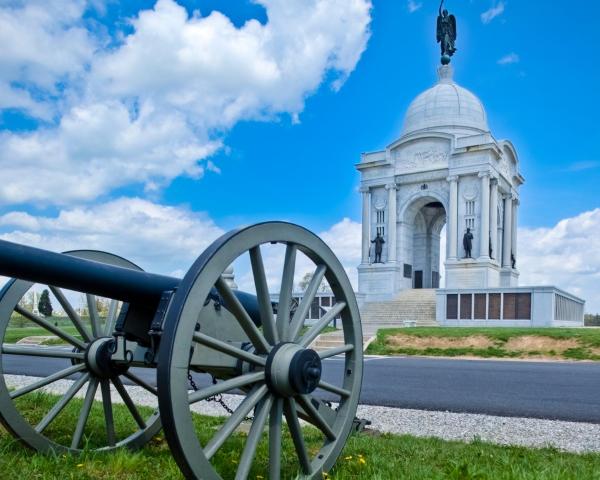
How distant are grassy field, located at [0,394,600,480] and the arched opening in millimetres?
35472

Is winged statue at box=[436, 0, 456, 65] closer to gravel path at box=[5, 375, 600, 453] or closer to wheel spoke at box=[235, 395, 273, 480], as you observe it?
gravel path at box=[5, 375, 600, 453]

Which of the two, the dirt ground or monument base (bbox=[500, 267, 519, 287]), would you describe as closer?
the dirt ground

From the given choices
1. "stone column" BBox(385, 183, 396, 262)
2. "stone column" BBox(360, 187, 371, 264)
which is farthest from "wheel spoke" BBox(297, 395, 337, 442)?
"stone column" BBox(360, 187, 371, 264)

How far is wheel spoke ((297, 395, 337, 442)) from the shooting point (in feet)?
12.8

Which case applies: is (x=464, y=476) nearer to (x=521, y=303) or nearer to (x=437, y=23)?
(x=521, y=303)

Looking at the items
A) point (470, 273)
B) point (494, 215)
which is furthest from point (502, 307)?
point (494, 215)

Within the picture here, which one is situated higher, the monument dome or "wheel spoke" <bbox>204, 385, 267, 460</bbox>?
the monument dome

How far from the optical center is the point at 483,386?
37.2 feet

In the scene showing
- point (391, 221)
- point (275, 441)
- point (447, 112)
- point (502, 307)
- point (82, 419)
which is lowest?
point (82, 419)

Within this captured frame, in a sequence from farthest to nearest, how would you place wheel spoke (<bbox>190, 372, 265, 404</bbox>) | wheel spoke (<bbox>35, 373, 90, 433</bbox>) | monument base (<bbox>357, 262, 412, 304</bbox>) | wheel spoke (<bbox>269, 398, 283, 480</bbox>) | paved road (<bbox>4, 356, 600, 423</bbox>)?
monument base (<bbox>357, 262, 412, 304</bbox>) < paved road (<bbox>4, 356, 600, 423</bbox>) < wheel spoke (<bbox>35, 373, 90, 433</bbox>) < wheel spoke (<bbox>269, 398, 283, 480</bbox>) < wheel spoke (<bbox>190, 372, 265, 404</bbox>)

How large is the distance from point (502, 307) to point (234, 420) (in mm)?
29468

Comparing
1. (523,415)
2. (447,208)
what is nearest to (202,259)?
(523,415)

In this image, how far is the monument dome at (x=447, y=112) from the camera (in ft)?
134

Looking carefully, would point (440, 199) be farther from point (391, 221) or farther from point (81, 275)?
point (81, 275)
